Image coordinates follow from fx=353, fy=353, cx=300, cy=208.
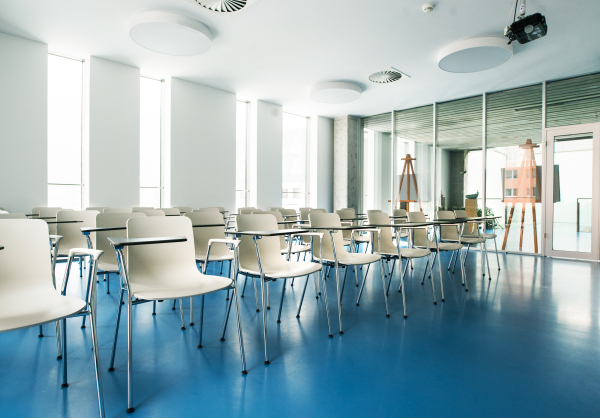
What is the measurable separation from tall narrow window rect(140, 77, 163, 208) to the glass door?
7967 mm

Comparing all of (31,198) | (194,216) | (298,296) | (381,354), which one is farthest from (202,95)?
(381,354)

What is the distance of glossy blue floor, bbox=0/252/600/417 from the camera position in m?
1.79

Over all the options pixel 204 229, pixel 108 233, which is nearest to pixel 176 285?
pixel 108 233

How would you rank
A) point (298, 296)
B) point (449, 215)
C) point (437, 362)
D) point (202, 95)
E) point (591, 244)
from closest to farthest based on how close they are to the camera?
point (437, 362), point (298, 296), point (449, 215), point (591, 244), point (202, 95)

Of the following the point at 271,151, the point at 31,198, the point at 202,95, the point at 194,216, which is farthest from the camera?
the point at 271,151

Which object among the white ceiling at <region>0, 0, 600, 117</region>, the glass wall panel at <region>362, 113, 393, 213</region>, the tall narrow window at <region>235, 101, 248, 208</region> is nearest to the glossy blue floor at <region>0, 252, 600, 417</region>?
the white ceiling at <region>0, 0, 600, 117</region>

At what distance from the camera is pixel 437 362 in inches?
90.5

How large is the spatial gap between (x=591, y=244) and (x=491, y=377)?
248 inches

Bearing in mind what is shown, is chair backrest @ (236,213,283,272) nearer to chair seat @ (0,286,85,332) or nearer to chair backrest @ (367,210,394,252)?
chair seat @ (0,286,85,332)

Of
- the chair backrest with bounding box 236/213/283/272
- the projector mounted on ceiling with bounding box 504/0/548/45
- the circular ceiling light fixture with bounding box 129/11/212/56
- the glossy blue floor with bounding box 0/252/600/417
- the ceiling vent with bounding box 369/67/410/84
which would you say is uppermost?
the ceiling vent with bounding box 369/67/410/84

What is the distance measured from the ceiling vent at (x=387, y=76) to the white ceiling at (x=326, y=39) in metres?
0.16

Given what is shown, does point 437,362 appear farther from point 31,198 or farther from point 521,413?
point 31,198

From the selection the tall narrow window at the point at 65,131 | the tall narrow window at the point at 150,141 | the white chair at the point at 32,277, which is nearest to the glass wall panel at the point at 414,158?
the tall narrow window at the point at 150,141

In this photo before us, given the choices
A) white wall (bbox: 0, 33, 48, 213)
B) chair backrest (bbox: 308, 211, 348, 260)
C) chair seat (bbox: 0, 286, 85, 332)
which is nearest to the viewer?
chair seat (bbox: 0, 286, 85, 332)
